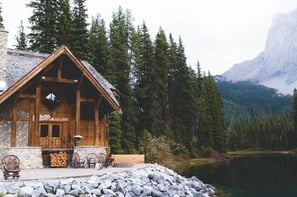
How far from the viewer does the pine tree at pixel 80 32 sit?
1460 inches

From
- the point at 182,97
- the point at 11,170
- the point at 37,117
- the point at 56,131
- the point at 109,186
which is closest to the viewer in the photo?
the point at 11,170

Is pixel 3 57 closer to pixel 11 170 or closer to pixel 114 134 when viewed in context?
pixel 11 170

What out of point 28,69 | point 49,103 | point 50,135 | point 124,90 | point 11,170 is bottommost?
point 11,170

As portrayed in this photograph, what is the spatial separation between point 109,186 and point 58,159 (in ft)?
22.9

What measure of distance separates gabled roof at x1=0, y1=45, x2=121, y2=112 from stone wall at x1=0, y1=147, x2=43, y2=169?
2582mm

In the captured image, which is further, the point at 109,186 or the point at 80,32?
the point at 80,32

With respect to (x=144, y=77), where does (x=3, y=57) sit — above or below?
below

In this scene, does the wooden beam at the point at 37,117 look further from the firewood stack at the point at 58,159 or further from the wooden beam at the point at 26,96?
the firewood stack at the point at 58,159

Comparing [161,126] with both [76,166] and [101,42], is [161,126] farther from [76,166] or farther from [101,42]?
[76,166]

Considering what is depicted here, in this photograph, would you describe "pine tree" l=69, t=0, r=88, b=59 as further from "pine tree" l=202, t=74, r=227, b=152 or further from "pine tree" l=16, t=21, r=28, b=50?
"pine tree" l=202, t=74, r=227, b=152

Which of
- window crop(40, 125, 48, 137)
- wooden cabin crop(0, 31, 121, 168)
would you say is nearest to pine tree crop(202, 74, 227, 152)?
wooden cabin crop(0, 31, 121, 168)

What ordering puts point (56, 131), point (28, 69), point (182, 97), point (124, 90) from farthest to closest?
1. point (182, 97)
2. point (124, 90)
3. point (56, 131)
4. point (28, 69)

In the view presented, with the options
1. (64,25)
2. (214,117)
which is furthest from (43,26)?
(214,117)

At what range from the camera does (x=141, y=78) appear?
159 ft
